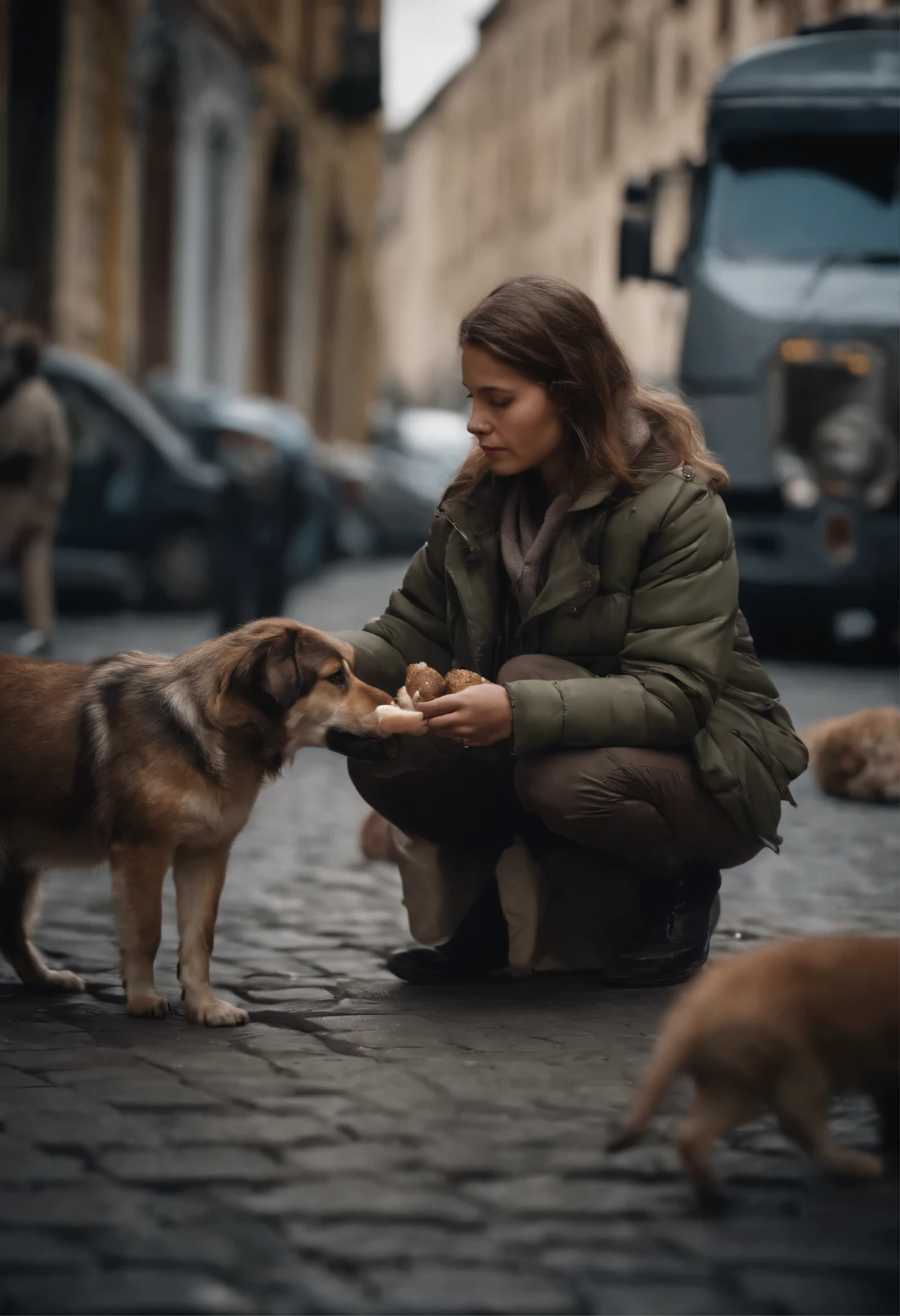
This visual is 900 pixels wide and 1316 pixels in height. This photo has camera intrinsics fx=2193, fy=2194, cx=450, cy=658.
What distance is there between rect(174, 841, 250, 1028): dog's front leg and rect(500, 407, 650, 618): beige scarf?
2.91 feet

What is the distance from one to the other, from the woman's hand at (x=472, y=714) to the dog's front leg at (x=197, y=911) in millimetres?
560

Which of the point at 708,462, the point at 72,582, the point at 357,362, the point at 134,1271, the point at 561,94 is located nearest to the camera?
the point at 134,1271

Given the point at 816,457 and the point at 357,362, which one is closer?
the point at 816,457

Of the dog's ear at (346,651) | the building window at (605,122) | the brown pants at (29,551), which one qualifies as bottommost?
the brown pants at (29,551)

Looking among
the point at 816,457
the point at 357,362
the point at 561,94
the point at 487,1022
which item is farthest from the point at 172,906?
the point at 561,94

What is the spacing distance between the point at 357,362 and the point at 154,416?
27.2 m

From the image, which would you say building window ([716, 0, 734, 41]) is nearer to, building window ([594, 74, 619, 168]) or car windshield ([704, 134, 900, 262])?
building window ([594, 74, 619, 168])

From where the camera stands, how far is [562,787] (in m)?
4.79

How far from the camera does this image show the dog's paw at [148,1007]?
473 centimetres

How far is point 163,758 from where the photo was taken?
15.1 feet

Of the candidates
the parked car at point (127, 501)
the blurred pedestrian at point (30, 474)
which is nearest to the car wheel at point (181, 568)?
the parked car at point (127, 501)

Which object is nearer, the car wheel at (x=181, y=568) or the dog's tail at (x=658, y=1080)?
the dog's tail at (x=658, y=1080)

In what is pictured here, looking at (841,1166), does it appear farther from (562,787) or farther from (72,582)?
(72,582)

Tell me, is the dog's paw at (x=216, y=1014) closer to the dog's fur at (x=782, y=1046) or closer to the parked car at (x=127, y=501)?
the dog's fur at (x=782, y=1046)
